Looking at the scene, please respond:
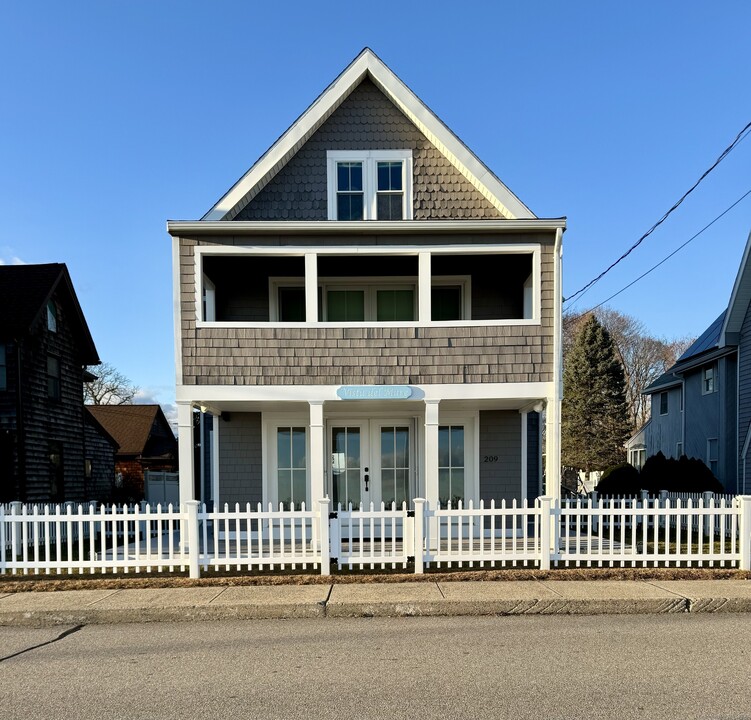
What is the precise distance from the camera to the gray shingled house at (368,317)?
1071 cm

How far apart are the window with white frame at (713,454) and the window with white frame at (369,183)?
49.5ft

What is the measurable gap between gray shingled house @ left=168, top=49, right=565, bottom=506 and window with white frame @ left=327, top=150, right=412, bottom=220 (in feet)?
0.10

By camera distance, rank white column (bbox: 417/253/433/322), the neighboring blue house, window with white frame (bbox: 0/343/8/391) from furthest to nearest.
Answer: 1. the neighboring blue house
2. window with white frame (bbox: 0/343/8/391)
3. white column (bbox: 417/253/433/322)

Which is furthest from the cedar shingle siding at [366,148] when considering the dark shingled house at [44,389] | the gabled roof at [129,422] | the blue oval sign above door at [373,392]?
the gabled roof at [129,422]

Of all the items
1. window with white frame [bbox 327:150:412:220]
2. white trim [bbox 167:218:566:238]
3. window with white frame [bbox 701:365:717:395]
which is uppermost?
window with white frame [bbox 327:150:412:220]

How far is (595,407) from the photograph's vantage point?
38.4 meters

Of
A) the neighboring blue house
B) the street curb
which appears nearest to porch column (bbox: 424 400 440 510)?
the street curb

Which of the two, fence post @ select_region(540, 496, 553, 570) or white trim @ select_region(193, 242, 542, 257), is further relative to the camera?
white trim @ select_region(193, 242, 542, 257)

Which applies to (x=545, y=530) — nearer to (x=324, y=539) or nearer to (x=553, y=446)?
(x=553, y=446)

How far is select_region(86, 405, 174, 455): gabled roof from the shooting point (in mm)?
29303

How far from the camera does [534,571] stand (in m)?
8.39

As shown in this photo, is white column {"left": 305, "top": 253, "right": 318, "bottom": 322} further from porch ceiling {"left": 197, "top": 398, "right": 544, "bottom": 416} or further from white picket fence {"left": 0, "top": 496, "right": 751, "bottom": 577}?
white picket fence {"left": 0, "top": 496, "right": 751, "bottom": 577}

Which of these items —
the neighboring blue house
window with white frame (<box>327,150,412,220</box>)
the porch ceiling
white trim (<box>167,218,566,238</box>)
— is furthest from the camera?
the neighboring blue house

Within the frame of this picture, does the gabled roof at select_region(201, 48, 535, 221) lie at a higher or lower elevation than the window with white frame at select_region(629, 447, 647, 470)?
higher
